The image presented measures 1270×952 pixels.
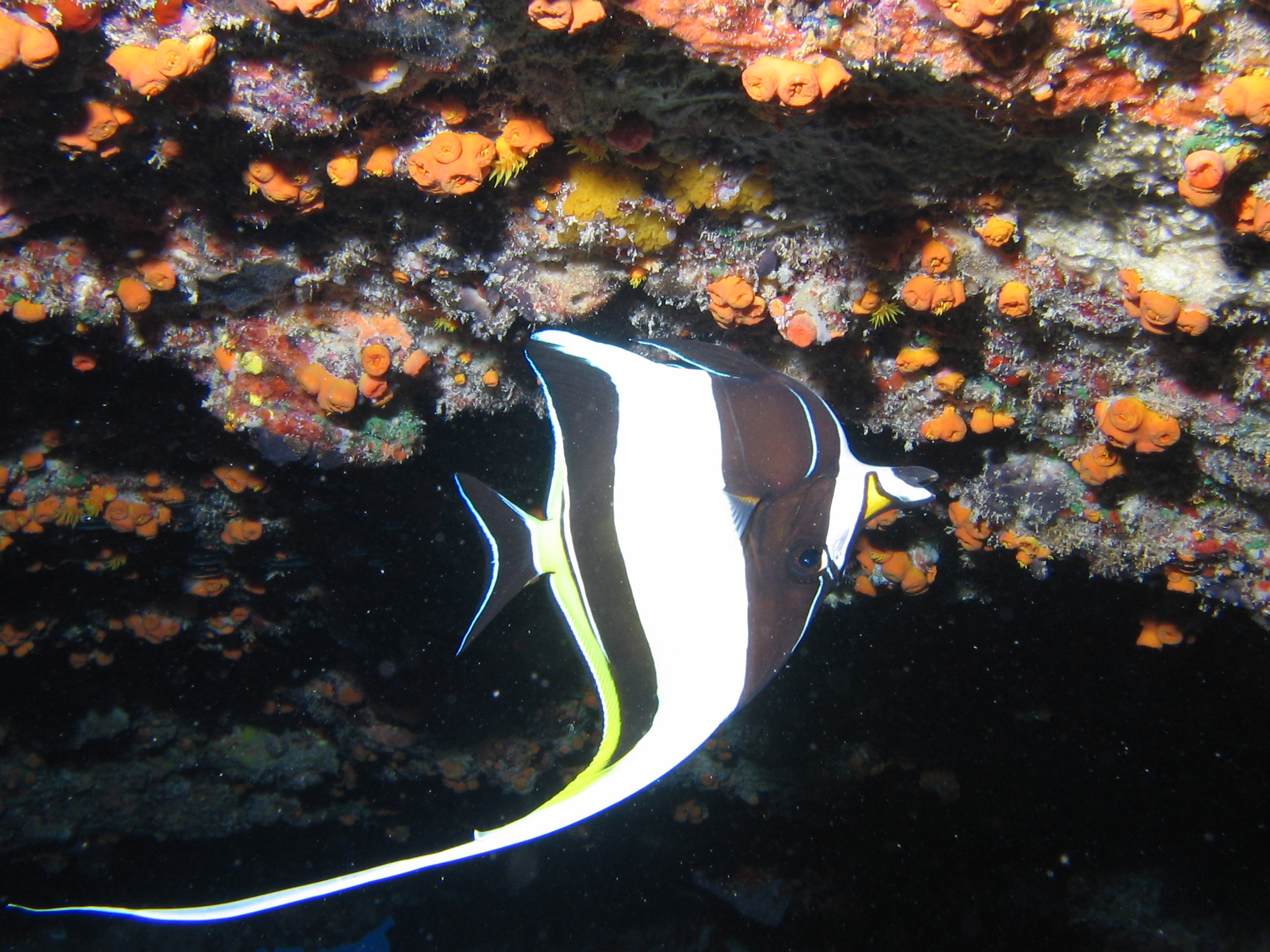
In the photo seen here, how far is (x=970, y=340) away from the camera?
8.23 ft

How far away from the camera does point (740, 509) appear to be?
1.45m

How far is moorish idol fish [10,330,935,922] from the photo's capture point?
140 centimetres

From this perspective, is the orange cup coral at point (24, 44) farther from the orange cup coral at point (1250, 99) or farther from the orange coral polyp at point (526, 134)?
the orange cup coral at point (1250, 99)

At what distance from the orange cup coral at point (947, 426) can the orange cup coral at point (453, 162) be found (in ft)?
6.74

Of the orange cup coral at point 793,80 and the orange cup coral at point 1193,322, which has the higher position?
the orange cup coral at point 793,80

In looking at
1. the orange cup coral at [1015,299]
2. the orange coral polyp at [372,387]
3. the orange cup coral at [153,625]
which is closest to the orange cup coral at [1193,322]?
the orange cup coral at [1015,299]

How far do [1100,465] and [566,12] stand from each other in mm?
2496

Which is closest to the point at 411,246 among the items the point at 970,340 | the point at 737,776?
the point at 970,340

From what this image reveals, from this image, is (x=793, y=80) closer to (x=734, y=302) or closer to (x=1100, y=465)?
(x=734, y=302)

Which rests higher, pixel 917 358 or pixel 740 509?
pixel 740 509

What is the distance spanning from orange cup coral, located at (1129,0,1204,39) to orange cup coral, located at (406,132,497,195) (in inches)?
62.2

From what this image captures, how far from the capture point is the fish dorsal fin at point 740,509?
1.44 meters

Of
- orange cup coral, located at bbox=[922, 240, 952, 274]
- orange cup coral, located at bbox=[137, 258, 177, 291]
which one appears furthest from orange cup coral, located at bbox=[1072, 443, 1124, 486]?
orange cup coral, located at bbox=[137, 258, 177, 291]

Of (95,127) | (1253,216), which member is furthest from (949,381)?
(95,127)
